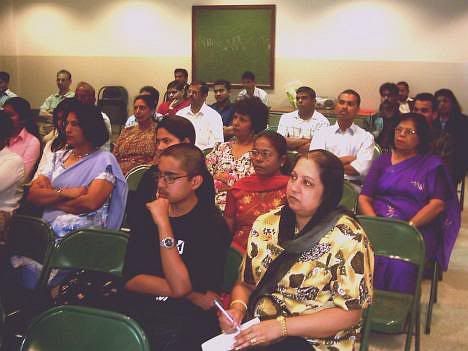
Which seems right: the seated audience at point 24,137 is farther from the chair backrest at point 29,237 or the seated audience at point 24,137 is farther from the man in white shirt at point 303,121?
the man in white shirt at point 303,121

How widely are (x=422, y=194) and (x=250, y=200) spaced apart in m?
1.13

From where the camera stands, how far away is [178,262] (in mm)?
2018

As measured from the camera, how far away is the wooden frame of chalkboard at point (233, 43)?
9148mm

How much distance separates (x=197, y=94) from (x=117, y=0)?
4970 mm

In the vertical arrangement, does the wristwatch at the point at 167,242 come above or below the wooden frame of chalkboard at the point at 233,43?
below

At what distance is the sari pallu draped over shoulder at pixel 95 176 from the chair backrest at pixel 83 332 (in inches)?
57.8

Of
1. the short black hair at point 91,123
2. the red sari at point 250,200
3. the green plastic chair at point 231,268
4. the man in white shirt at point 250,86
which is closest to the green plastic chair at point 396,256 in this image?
the red sari at point 250,200

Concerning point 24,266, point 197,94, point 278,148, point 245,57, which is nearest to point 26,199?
point 24,266

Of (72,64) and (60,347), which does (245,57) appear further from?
(60,347)

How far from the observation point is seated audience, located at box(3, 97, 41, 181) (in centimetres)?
426

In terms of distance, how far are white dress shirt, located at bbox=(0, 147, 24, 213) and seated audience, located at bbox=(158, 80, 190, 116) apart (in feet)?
12.7

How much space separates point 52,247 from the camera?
2521 mm

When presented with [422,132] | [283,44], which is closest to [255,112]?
[422,132]

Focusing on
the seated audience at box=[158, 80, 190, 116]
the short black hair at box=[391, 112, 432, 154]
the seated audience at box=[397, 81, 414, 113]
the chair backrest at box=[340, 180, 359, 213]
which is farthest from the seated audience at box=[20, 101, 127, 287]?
the seated audience at box=[397, 81, 414, 113]
